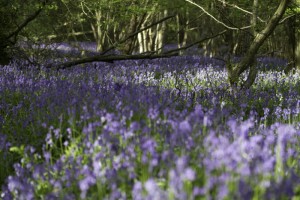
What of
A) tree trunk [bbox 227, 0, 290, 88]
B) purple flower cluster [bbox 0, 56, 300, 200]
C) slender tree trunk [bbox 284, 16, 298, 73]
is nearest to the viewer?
purple flower cluster [bbox 0, 56, 300, 200]

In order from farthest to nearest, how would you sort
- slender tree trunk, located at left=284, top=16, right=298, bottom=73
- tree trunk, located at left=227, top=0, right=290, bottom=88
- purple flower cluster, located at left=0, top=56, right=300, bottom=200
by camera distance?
slender tree trunk, located at left=284, top=16, right=298, bottom=73, tree trunk, located at left=227, top=0, right=290, bottom=88, purple flower cluster, located at left=0, top=56, right=300, bottom=200

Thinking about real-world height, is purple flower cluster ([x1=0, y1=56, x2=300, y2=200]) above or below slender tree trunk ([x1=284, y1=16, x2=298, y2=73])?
below

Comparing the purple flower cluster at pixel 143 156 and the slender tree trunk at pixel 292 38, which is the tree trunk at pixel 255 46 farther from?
the slender tree trunk at pixel 292 38

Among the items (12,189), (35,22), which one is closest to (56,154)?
(12,189)

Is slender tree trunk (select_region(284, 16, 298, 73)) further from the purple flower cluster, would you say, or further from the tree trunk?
the purple flower cluster

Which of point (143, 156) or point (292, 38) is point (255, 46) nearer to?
point (143, 156)

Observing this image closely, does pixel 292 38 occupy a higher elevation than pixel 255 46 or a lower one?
higher

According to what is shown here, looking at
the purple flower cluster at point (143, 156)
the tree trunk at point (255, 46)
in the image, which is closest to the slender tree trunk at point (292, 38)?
the tree trunk at point (255, 46)

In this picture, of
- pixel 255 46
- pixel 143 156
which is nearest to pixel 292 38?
pixel 255 46

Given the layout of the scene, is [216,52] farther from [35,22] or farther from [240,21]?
[35,22]

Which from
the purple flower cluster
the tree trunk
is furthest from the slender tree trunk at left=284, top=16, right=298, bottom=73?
the purple flower cluster

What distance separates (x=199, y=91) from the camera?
6301mm

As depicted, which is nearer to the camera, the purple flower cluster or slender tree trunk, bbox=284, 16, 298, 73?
the purple flower cluster

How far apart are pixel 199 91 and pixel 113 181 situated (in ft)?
13.2
